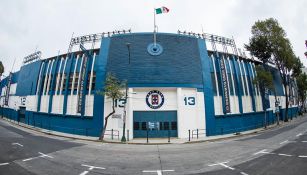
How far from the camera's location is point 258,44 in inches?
1567

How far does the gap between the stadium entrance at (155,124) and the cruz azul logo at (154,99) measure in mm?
974

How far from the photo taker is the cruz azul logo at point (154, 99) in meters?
26.2

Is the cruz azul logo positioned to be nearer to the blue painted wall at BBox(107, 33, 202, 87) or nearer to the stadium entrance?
the stadium entrance

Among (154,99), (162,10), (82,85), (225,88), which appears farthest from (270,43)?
(82,85)

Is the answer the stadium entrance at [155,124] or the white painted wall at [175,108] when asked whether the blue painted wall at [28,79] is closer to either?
the white painted wall at [175,108]

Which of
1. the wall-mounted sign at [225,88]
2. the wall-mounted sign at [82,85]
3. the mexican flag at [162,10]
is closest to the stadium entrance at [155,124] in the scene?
the wall-mounted sign at [82,85]

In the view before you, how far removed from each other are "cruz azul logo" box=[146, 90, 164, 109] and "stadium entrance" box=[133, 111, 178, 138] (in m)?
0.97

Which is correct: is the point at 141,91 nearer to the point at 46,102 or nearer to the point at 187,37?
the point at 187,37

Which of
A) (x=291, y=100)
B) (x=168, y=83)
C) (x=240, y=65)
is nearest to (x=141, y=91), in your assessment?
(x=168, y=83)

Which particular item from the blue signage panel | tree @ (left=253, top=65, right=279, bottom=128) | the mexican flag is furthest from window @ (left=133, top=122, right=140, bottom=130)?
tree @ (left=253, top=65, right=279, bottom=128)

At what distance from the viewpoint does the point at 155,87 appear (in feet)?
85.8

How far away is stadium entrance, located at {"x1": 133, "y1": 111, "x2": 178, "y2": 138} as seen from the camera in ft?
84.6

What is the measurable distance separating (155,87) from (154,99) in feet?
5.55

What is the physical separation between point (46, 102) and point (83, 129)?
42.4 ft
